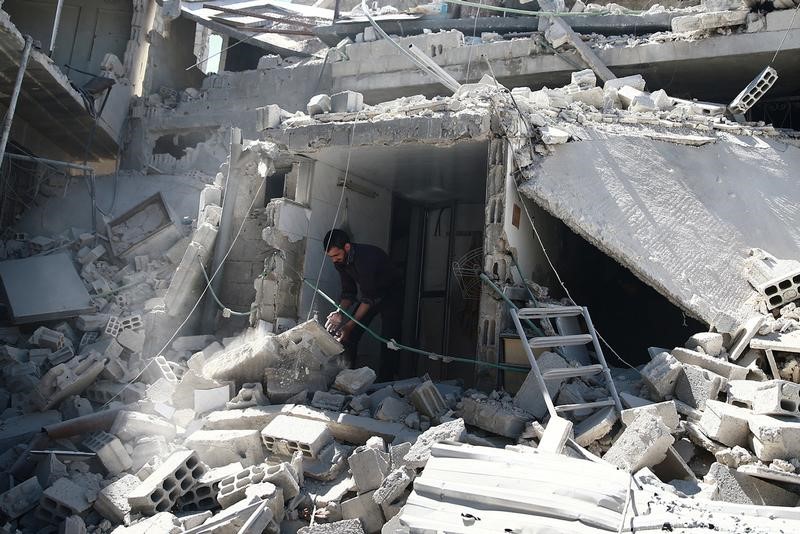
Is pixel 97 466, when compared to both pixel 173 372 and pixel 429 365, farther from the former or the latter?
pixel 429 365

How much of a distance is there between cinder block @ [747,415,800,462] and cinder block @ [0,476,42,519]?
5.23 m

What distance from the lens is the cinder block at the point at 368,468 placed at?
4.83 meters

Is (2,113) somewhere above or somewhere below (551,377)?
above

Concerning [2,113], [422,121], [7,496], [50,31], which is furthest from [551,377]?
[50,31]

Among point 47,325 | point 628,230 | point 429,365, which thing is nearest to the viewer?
point 628,230

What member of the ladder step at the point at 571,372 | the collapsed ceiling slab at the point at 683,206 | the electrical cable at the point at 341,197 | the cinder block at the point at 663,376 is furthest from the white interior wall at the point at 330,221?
the cinder block at the point at 663,376

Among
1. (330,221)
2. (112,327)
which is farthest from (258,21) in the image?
(112,327)

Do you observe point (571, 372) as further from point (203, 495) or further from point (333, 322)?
point (203, 495)

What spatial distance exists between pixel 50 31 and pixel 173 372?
11928mm

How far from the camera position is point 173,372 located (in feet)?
23.7

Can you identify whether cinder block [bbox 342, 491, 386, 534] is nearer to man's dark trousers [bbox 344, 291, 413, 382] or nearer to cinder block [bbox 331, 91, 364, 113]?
man's dark trousers [bbox 344, 291, 413, 382]

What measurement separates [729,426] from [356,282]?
Answer: 4.11 m

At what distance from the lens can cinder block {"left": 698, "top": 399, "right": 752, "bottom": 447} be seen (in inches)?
187

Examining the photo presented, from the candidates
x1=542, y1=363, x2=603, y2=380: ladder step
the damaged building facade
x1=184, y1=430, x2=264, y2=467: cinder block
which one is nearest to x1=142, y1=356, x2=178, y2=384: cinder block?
the damaged building facade
